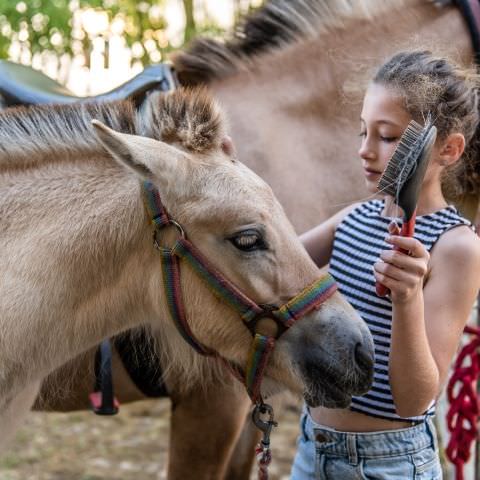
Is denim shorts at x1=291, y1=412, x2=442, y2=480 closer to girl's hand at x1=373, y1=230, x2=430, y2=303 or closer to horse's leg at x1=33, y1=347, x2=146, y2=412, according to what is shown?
girl's hand at x1=373, y1=230, x2=430, y2=303

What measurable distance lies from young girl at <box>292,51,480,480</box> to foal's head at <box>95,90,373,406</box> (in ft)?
0.38

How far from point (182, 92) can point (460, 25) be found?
1.49m

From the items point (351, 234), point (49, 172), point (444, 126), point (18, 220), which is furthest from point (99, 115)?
point (444, 126)

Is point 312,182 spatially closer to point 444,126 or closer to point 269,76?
point 269,76

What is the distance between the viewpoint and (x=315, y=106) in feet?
9.43

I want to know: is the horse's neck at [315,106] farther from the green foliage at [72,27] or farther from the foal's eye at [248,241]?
the foal's eye at [248,241]

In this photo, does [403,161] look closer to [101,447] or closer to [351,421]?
[351,421]

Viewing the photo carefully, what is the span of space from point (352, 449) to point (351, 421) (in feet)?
0.24

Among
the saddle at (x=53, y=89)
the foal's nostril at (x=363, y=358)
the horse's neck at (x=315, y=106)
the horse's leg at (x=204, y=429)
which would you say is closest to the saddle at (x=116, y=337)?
the saddle at (x=53, y=89)

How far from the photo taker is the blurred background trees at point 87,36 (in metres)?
3.87

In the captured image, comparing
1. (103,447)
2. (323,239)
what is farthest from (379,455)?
(103,447)

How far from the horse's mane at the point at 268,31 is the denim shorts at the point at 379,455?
1.44 meters

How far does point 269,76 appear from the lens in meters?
2.87

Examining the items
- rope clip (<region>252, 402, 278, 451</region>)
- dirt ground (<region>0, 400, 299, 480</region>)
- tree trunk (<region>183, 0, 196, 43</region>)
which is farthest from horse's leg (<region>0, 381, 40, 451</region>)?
tree trunk (<region>183, 0, 196, 43</region>)
